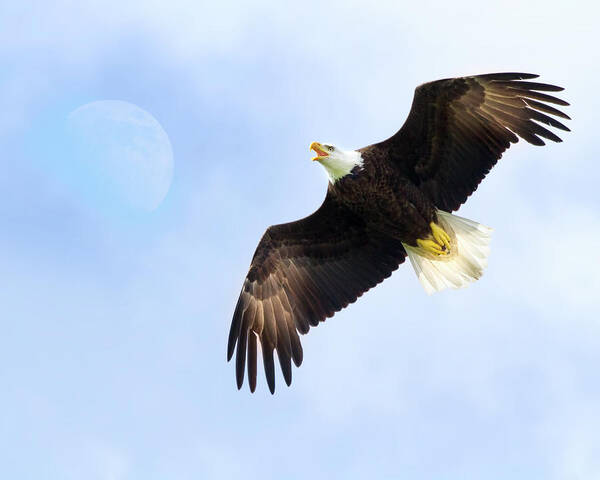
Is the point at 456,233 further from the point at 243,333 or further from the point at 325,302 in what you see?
the point at 243,333

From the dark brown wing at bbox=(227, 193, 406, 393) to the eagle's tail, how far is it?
1.05ft

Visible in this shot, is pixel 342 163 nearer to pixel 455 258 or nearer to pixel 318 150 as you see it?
pixel 318 150

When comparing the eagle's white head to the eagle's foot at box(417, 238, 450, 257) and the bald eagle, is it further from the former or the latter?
the eagle's foot at box(417, 238, 450, 257)

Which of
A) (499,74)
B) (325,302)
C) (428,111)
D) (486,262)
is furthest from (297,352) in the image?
(499,74)

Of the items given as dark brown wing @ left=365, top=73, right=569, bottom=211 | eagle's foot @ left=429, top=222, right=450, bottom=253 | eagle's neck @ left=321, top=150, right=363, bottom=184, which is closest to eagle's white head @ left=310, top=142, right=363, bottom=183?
eagle's neck @ left=321, top=150, right=363, bottom=184

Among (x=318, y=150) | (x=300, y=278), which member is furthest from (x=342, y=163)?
(x=300, y=278)

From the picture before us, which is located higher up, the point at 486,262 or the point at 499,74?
the point at 499,74

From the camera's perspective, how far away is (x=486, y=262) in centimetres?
1343

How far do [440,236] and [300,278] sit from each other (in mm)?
1964

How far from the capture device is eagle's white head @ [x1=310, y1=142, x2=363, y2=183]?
1268cm

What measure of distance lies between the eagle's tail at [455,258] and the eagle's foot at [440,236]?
0.06m

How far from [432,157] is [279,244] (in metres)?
2.36

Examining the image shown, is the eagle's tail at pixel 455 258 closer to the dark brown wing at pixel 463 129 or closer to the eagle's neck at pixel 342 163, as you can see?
the dark brown wing at pixel 463 129

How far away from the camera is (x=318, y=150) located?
12953mm
